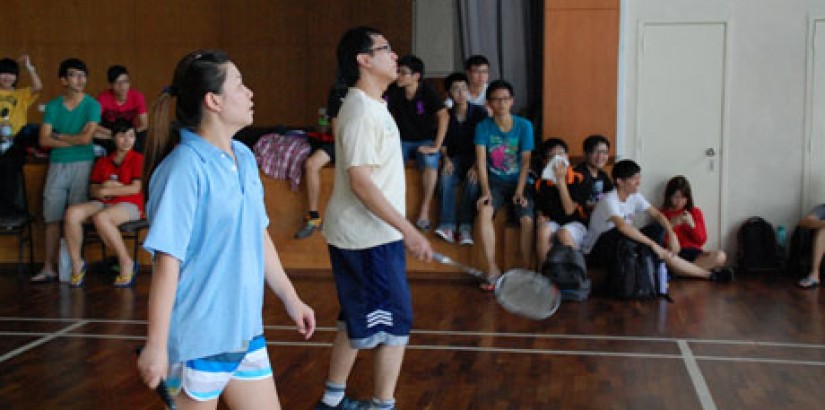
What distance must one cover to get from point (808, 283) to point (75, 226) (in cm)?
659

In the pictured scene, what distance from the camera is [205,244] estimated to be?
9.32ft

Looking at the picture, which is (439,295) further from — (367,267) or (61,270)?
(367,267)

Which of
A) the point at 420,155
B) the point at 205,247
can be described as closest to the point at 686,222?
the point at 420,155

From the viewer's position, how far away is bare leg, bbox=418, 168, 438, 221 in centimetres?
919

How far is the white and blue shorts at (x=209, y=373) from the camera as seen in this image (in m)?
2.81

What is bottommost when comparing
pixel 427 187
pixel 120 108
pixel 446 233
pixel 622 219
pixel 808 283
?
pixel 808 283

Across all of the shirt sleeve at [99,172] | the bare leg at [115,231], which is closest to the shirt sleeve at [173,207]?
the bare leg at [115,231]

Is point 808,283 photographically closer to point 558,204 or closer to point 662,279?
point 662,279

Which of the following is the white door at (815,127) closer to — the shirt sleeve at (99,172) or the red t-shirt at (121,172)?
the red t-shirt at (121,172)

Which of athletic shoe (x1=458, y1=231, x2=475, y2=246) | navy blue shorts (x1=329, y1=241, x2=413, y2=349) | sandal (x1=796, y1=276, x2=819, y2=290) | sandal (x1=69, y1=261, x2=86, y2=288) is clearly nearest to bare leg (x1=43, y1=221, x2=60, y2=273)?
sandal (x1=69, y1=261, x2=86, y2=288)

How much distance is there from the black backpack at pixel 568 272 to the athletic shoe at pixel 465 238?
934mm

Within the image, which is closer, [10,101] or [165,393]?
[165,393]

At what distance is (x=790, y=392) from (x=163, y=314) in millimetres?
3716

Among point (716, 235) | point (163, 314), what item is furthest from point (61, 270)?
point (163, 314)
